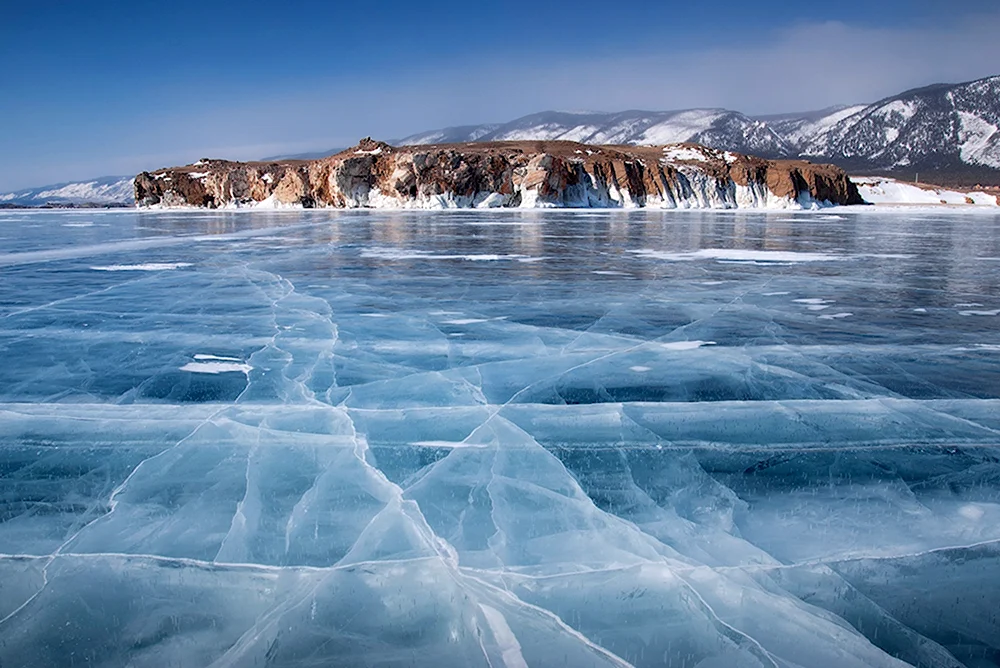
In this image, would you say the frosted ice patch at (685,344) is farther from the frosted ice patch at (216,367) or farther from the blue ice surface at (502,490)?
the frosted ice patch at (216,367)

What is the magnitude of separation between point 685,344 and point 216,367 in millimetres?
3965

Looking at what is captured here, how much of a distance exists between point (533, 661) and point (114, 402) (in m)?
3.61

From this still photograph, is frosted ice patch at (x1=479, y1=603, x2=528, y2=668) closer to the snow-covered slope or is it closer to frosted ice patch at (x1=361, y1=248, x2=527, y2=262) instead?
frosted ice patch at (x1=361, y1=248, x2=527, y2=262)

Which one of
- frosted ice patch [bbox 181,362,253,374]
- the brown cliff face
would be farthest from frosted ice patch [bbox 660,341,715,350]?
the brown cliff face

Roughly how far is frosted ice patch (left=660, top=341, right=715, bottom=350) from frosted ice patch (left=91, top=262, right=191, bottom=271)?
9.56 m

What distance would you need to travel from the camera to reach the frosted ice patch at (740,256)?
505 inches

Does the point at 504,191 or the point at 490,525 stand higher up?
the point at 504,191

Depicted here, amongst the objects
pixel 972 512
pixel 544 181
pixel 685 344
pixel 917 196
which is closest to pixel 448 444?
pixel 972 512

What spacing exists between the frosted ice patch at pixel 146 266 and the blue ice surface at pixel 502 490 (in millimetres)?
4778

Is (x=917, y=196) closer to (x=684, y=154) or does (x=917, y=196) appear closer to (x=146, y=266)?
(x=684, y=154)

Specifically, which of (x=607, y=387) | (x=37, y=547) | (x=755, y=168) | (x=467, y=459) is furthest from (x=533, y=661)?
(x=755, y=168)

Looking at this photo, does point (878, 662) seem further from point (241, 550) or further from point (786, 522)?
point (241, 550)

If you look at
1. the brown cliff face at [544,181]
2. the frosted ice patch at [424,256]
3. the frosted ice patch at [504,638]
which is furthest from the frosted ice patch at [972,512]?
the brown cliff face at [544,181]

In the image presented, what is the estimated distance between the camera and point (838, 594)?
7.61 ft
